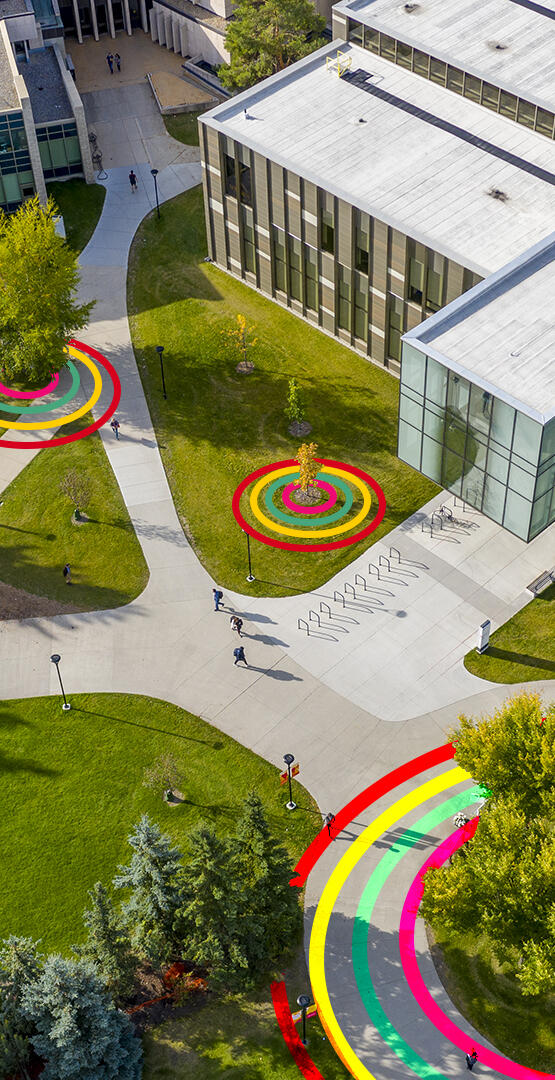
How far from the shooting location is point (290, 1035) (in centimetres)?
4728

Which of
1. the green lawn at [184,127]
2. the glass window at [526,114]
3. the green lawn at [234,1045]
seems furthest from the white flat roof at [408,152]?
the green lawn at [234,1045]

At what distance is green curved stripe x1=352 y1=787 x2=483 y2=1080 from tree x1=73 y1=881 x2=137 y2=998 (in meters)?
9.39

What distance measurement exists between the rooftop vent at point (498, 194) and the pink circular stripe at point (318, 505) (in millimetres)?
18818

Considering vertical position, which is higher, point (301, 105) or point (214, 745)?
point (301, 105)

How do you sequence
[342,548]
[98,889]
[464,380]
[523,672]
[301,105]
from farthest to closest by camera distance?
[301,105]
[342,548]
[523,672]
[464,380]
[98,889]

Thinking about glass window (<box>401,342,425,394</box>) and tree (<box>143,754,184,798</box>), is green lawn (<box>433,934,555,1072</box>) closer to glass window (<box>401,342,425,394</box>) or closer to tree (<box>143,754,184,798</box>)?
tree (<box>143,754,184,798</box>)

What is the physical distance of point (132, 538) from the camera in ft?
217

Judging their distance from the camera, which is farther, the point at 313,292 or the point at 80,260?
the point at 80,260

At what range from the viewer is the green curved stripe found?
46616 mm

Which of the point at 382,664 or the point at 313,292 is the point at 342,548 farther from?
the point at 313,292

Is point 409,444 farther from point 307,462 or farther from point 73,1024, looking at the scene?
point 73,1024

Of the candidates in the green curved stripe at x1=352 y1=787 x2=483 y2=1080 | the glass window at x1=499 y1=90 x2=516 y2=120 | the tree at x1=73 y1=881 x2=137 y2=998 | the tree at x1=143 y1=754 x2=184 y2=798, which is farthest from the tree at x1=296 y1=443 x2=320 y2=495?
the tree at x1=73 y1=881 x2=137 y2=998

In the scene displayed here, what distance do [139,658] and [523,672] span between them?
19.2m

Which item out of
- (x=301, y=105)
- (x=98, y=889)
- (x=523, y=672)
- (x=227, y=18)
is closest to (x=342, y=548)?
(x=523, y=672)
